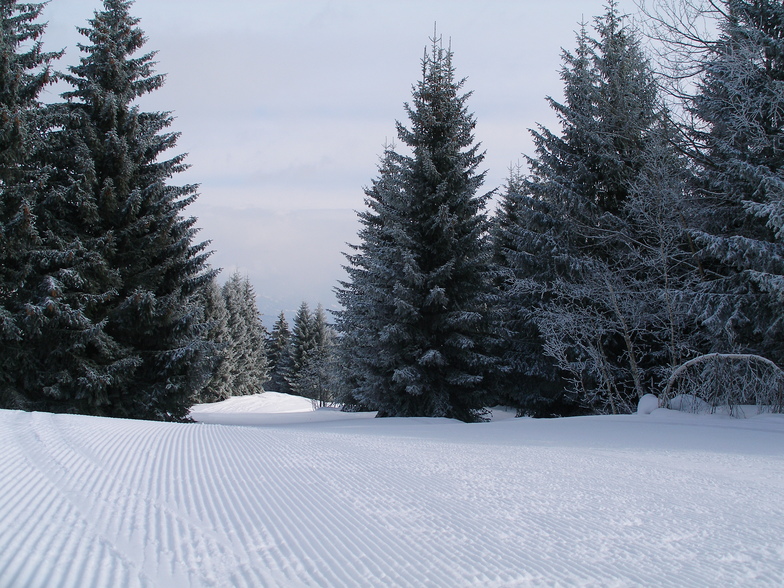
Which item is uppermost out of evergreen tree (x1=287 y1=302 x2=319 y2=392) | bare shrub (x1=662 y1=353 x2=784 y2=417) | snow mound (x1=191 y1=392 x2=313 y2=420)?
evergreen tree (x1=287 y1=302 x2=319 y2=392)

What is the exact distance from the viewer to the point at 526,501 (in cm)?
254

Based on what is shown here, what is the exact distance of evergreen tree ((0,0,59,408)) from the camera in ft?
32.2

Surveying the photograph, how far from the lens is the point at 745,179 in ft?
30.4

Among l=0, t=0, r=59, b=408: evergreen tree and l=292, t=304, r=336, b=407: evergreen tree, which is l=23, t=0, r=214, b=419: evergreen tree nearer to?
l=0, t=0, r=59, b=408: evergreen tree

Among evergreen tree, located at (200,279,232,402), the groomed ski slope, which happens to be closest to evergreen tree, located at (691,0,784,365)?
the groomed ski slope

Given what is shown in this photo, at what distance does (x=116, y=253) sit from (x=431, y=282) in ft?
24.1

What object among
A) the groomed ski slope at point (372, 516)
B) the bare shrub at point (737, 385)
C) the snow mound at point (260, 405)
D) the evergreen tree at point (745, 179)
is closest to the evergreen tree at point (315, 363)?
the snow mound at point (260, 405)

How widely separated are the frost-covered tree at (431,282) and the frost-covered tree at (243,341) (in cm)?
2428

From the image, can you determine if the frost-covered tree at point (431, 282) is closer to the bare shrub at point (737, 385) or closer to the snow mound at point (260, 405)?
the bare shrub at point (737, 385)

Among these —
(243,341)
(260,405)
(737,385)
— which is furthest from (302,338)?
(737,385)

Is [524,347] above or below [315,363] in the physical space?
above

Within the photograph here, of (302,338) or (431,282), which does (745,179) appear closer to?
(431,282)

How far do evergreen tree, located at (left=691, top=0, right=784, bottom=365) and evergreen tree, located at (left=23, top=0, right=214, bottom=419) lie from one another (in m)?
10.9

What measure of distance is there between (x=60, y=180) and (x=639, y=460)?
42.9ft
